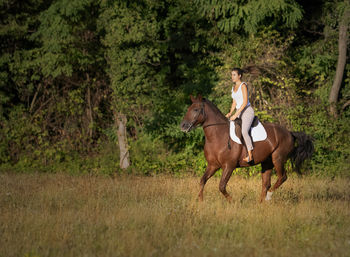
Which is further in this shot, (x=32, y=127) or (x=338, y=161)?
(x=32, y=127)

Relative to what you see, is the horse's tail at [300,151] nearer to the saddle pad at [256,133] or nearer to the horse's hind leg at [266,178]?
the horse's hind leg at [266,178]

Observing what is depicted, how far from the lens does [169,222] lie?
643 cm

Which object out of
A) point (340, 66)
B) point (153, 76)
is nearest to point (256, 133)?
point (340, 66)

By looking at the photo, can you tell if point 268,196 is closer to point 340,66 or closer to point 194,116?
point 194,116

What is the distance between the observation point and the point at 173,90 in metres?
14.2

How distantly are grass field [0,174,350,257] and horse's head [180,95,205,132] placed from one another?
1.50 m

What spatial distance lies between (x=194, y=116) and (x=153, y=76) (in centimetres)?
617

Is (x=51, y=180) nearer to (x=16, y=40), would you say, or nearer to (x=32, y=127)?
(x=32, y=127)

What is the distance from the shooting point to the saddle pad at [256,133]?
316 inches

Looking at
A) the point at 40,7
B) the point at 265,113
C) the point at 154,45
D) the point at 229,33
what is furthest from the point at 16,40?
the point at 265,113

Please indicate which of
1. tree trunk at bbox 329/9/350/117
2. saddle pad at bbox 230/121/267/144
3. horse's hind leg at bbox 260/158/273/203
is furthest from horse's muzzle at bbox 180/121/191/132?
tree trunk at bbox 329/9/350/117

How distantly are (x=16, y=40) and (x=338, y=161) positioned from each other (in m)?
11.9

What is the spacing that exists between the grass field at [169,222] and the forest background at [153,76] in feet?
11.6

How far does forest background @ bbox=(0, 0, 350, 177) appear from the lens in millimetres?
12062
